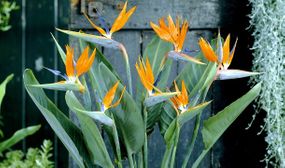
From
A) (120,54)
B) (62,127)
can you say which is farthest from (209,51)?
(120,54)

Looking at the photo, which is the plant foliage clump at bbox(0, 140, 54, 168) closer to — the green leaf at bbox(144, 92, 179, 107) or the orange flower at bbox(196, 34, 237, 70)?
the green leaf at bbox(144, 92, 179, 107)

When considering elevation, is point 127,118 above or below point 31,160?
above

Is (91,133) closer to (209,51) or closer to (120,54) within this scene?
(209,51)

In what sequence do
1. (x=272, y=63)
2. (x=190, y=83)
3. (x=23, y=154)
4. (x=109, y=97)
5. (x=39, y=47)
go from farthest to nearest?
(x=39, y=47) < (x=23, y=154) < (x=272, y=63) < (x=190, y=83) < (x=109, y=97)

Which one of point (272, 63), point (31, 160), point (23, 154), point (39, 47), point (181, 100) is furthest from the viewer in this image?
point (39, 47)

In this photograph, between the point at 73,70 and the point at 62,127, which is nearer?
the point at 73,70

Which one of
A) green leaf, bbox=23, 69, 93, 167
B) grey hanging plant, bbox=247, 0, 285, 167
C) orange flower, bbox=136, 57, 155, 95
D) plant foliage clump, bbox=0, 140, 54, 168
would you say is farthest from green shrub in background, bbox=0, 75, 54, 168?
orange flower, bbox=136, 57, 155, 95

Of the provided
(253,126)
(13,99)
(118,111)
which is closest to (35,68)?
(13,99)

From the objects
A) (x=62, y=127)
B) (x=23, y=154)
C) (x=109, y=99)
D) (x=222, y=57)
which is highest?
(x=222, y=57)
